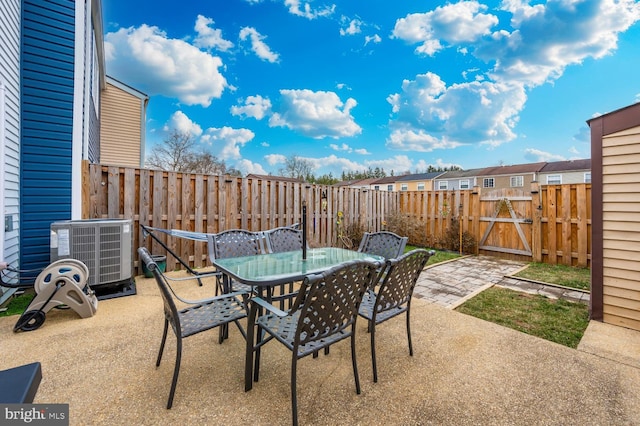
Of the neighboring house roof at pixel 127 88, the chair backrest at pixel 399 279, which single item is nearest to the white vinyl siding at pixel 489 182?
the neighboring house roof at pixel 127 88

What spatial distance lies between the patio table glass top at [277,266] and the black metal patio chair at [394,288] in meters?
0.14

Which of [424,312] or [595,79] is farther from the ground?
[595,79]

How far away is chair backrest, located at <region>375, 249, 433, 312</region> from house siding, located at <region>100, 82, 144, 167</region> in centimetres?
936

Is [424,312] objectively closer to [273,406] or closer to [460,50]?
[273,406]

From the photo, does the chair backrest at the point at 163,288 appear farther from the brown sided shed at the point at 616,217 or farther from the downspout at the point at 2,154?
the brown sided shed at the point at 616,217

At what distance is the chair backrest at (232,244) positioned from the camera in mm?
2959

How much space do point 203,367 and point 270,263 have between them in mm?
937

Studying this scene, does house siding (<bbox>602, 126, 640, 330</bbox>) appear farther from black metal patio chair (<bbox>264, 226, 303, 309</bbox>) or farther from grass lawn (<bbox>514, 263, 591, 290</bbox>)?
black metal patio chair (<bbox>264, 226, 303, 309</bbox>)

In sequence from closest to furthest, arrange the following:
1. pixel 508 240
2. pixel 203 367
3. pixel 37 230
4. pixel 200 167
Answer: pixel 203 367, pixel 37 230, pixel 508 240, pixel 200 167

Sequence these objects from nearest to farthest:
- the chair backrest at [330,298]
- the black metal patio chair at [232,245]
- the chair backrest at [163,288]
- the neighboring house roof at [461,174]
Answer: the chair backrest at [330,298] < the chair backrest at [163,288] < the black metal patio chair at [232,245] < the neighboring house roof at [461,174]

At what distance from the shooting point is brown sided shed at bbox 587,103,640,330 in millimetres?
2623

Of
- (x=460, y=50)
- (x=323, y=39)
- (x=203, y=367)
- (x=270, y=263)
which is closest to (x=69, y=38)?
(x=270, y=263)

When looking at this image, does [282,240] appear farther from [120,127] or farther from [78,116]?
[120,127]

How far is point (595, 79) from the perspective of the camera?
761 cm
